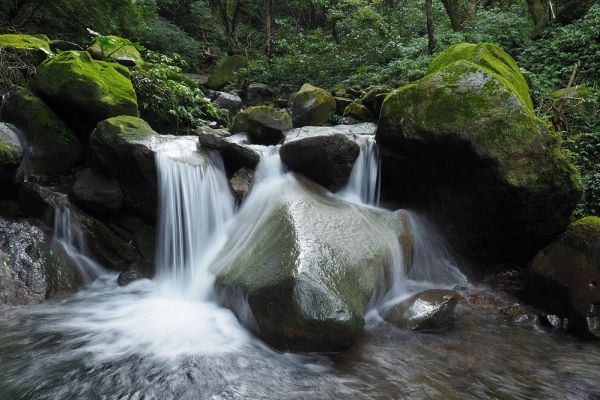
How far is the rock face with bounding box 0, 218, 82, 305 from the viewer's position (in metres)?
4.83

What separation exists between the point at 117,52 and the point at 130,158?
15.1 ft

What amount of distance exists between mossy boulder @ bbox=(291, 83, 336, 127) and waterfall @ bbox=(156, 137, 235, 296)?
17.4 ft

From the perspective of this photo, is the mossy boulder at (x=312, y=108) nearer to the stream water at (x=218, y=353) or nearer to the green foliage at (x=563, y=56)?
the green foliage at (x=563, y=56)

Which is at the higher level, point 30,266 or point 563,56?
point 563,56

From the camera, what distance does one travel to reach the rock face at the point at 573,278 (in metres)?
4.61

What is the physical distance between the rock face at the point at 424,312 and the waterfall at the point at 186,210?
2.56 meters

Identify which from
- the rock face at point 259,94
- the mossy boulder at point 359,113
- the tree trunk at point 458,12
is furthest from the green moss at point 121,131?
the tree trunk at point 458,12

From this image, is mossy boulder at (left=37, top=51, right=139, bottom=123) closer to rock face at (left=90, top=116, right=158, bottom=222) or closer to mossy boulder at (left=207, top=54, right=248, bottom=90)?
rock face at (left=90, top=116, right=158, bottom=222)

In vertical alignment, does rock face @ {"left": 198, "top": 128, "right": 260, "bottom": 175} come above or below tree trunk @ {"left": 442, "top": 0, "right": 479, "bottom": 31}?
below

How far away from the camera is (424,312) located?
15.1 feet

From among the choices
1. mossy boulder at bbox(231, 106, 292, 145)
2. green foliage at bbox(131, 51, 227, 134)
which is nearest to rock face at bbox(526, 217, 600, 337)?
mossy boulder at bbox(231, 106, 292, 145)

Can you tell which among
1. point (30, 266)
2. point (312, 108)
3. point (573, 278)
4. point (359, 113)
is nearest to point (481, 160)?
point (573, 278)

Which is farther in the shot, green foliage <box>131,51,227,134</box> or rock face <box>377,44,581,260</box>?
green foliage <box>131,51,227,134</box>

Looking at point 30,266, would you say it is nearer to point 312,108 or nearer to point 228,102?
point 312,108
